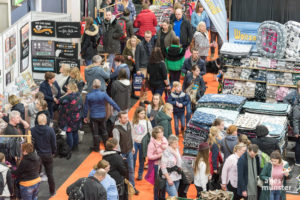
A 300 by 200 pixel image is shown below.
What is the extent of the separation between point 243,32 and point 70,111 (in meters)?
4.82

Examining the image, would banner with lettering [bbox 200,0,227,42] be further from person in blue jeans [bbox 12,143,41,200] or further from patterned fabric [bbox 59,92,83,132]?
person in blue jeans [bbox 12,143,41,200]

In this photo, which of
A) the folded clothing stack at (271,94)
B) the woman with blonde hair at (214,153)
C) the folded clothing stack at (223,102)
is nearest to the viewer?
the woman with blonde hair at (214,153)

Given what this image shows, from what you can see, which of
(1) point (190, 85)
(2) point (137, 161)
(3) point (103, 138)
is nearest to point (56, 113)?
(3) point (103, 138)

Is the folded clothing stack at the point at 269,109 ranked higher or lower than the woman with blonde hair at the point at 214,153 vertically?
higher

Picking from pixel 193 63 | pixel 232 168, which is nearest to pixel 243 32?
pixel 193 63

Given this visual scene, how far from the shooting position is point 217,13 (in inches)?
602

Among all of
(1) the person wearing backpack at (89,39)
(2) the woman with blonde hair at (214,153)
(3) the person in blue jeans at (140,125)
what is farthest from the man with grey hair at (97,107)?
(1) the person wearing backpack at (89,39)

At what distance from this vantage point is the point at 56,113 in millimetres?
14227

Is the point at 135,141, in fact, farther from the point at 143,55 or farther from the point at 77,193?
the point at 143,55

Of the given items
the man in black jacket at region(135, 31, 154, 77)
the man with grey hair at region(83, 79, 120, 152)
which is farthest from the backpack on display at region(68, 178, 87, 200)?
the man in black jacket at region(135, 31, 154, 77)

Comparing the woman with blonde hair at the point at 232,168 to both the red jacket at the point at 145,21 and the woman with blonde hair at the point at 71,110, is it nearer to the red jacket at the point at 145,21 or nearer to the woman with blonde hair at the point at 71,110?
the woman with blonde hair at the point at 71,110

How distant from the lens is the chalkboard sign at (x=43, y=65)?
15.2 meters

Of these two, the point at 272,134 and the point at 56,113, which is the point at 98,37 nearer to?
the point at 56,113

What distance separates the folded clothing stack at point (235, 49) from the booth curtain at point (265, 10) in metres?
1.20
